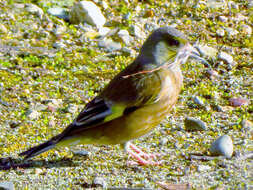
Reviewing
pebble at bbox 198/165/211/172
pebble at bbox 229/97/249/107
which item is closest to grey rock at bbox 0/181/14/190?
pebble at bbox 198/165/211/172

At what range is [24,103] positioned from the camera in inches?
225

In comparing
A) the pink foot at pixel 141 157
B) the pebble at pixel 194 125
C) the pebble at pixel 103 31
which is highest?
the pebble at pixel 103 31

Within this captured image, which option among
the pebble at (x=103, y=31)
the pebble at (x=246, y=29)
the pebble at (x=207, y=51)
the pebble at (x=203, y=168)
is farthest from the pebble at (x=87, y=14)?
the pebble at (x=203, y=168)

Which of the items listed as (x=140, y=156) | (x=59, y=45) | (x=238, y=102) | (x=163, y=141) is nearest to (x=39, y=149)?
(x=140, y=156)

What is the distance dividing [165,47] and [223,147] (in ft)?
3.68

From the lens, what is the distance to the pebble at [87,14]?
710 cm

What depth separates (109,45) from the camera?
22.5 ft

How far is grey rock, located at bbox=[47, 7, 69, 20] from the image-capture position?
7.38m

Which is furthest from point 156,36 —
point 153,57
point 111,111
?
point 111,111

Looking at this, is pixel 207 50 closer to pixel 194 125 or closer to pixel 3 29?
pixel 194 125

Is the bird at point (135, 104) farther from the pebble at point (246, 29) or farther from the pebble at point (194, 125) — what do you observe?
the pebble at point (246, 29)

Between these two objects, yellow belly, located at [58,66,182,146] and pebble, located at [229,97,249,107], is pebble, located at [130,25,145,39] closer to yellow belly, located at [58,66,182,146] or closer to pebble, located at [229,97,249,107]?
pebble, located at [229,97,249,107]

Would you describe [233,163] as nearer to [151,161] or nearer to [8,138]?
[151,161]

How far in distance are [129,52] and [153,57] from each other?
1.84 metres
